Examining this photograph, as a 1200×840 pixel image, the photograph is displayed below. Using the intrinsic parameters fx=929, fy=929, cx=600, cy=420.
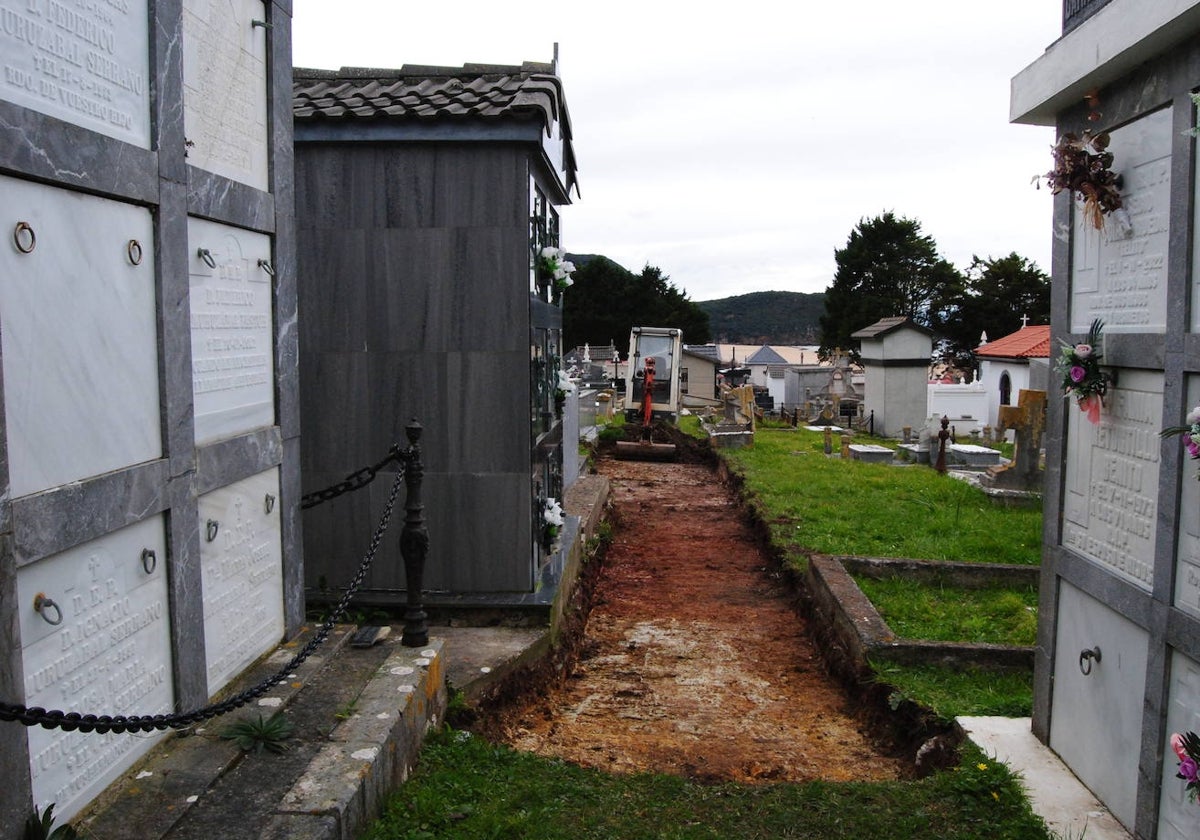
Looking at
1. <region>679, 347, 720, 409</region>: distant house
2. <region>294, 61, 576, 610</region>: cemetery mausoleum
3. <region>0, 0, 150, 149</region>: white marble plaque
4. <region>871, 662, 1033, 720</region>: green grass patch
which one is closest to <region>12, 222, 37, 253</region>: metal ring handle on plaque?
<region>0, 0, 150, 149</region>: white marble plaque

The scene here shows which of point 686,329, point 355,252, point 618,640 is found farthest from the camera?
point 686,329

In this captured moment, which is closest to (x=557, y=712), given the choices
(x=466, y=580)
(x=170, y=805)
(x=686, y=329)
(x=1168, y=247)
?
(x=466, y=580)

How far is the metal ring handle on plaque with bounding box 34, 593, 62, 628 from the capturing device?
9.49ft

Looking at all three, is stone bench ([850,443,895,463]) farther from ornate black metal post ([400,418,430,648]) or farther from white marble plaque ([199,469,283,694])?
white marble plaque ([199,469,283,694])

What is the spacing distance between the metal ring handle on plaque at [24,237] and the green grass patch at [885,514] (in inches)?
328

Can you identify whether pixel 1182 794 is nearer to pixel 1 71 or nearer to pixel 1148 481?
pixel 1148 481

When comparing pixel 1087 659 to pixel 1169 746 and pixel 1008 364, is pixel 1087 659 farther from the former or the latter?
pixel 1008 364

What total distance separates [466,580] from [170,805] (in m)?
3.81

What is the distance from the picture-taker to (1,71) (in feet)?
8.88

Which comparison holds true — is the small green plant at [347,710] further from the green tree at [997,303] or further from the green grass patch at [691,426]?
the green tree at [997,303]

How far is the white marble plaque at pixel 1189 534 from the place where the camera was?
348cm

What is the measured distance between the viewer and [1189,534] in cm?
354

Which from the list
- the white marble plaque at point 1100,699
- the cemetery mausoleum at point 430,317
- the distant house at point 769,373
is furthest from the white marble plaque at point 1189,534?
the distant house at point 769,373

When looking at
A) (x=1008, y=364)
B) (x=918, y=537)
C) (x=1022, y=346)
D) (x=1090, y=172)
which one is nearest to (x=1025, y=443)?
(x=918, y=537)
